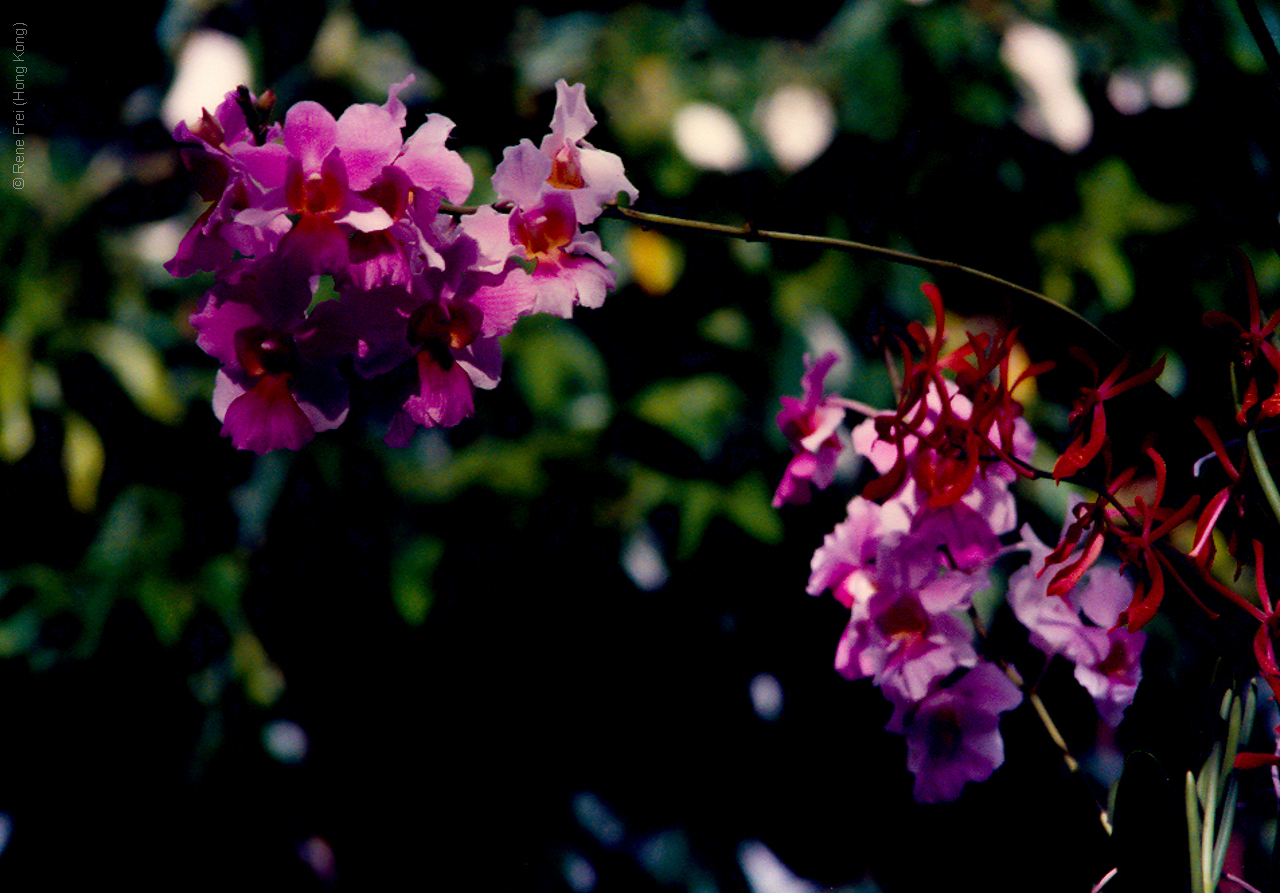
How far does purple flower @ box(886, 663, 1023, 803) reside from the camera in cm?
49

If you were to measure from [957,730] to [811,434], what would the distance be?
202 mm

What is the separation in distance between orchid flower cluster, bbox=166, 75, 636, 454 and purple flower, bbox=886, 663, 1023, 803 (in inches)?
12.5

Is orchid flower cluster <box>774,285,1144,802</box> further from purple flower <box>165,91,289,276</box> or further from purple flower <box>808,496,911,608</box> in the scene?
purple flower <box>165,91,289,276</box>

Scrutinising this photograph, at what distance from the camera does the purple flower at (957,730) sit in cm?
49

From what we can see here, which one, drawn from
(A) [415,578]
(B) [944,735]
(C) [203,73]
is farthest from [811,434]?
(C) [203,73]

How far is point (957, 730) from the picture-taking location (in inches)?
19.3

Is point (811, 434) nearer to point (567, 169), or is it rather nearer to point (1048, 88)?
point (567, 169)

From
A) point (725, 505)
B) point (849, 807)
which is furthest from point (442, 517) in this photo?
point (849, 807)

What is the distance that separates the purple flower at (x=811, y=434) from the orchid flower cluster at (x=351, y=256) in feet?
0.64

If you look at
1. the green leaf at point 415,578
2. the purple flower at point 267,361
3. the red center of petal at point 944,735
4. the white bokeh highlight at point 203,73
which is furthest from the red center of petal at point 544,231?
the white bokeh highlight at point 203,73

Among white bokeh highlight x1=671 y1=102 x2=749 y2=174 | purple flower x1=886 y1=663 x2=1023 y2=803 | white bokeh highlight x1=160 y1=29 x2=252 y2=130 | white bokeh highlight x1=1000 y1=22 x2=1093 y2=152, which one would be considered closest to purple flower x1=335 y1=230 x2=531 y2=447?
purple flower x1=886 y1=663 x2=1023 y2=803

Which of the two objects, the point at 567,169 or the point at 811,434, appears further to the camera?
the point at 811,434

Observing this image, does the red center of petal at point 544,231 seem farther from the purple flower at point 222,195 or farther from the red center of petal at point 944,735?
the red center of petal at point 944,735

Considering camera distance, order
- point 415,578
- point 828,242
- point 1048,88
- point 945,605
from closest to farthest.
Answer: point 828,242 < point 945,605 < point 415,578 < point 1048,88
